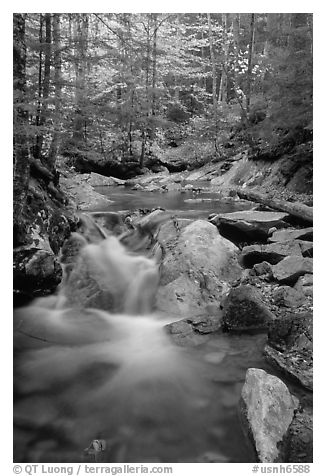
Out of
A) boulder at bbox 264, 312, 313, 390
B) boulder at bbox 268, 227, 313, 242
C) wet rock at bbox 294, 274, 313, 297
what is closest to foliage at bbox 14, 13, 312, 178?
boulder at bbox 268, 227, 313, 242

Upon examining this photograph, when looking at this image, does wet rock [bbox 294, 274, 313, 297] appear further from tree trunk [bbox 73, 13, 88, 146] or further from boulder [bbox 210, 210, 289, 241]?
tree trunk [bbox 73, 13, 88, 146]

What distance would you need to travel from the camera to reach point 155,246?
539 cm

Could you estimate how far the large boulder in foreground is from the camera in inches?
162

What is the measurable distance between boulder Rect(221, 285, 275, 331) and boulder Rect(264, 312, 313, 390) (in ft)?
0.90

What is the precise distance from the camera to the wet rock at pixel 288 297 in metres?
3.68

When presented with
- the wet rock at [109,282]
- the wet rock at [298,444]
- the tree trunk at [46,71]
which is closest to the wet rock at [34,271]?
the wet rock at [109,282]

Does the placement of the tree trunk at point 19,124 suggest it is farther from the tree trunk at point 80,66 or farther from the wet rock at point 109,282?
the tree trunk at point 80,66

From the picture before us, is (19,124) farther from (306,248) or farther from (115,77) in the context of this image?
(115,77)

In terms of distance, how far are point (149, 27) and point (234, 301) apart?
12.0ft

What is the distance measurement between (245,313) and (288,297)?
1.93ft

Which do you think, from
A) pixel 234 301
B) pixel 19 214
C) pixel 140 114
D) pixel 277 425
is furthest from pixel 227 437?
pixel 140 114

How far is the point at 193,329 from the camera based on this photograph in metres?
3.51

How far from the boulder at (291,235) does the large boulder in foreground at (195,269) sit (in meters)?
0.62

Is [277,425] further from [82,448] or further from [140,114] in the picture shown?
[140,114]
